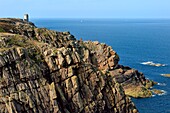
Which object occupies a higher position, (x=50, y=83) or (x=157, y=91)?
(x=50, y=83)

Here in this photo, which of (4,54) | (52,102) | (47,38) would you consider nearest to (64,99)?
(52,102)

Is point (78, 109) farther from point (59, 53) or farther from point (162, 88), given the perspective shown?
point (162, 88)

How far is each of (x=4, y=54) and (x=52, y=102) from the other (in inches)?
544

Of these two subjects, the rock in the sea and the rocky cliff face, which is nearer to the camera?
the rocky cliff face

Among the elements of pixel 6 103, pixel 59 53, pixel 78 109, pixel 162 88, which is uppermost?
pixel 59 53

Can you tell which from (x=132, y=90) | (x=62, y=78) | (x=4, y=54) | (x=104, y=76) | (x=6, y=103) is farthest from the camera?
(x=132, y=90)

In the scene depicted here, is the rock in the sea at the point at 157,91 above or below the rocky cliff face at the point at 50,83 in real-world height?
below

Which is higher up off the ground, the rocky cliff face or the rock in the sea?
the rocky cliff face

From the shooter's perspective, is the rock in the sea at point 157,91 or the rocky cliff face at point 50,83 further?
the rock in the sea at point 157,91

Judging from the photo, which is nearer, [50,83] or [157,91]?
[50,83]

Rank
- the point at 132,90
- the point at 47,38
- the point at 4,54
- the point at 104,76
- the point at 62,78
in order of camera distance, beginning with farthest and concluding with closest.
Answer: 1. the point at 132,90
2. the point at 47,38
3. the point at 104,76
4. the point at 62,78
5. the point at 4,54

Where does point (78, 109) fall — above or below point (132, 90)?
above

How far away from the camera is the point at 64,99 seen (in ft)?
221

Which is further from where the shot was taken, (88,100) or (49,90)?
(88,100)
